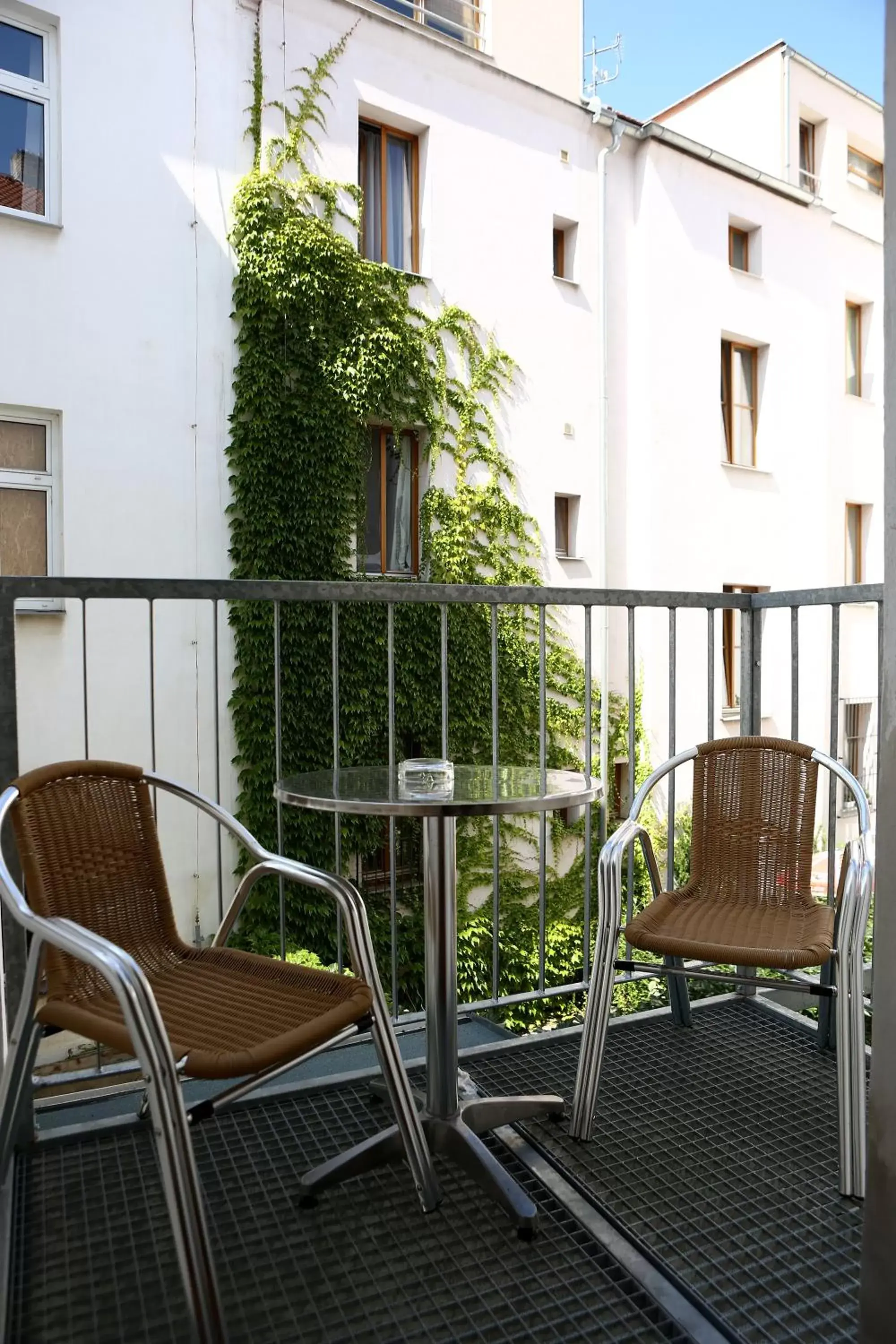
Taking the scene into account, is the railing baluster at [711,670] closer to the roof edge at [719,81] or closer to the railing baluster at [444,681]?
the railing baluster at [444,681]

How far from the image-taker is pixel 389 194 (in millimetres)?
10586

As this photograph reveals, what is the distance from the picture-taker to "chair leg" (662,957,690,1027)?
2.68m

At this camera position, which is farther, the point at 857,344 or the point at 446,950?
Result: the point at 857,344

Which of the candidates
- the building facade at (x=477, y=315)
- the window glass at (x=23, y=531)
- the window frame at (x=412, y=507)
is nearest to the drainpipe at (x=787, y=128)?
the building facade at (x=477, y=315)

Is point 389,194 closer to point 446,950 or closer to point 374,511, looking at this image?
point 374,511

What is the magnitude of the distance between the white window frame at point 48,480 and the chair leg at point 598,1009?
6.75 metres

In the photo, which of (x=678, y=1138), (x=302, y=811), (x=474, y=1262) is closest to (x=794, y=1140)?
(x=678, y=1138)

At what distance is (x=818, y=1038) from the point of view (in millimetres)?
2598

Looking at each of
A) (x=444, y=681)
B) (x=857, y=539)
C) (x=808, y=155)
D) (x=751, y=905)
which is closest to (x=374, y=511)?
(x=444, y=681)

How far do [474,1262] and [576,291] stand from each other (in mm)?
11578

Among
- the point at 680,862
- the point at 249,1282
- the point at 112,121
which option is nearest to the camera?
the point at 249,1282

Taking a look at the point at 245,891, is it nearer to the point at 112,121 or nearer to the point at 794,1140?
the point at 794,1140

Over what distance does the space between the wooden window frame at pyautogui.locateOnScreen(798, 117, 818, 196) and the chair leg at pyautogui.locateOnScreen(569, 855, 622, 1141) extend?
50.6 ft

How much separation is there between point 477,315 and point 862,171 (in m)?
8.44
